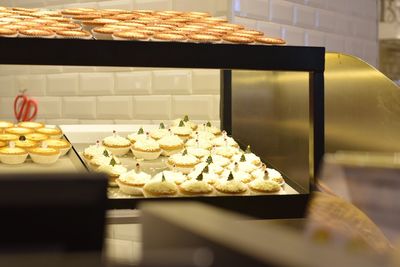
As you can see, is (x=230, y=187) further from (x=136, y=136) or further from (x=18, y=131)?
(x=18, y=131)

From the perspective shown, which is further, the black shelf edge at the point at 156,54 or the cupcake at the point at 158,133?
the cupcake at the point at 158,133

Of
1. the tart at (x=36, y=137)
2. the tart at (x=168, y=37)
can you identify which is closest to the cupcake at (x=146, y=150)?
the tart at (x=36, y=137)

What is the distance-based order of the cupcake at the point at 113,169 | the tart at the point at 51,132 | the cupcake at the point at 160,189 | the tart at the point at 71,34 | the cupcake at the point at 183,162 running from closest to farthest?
1. the tart at the point at 71,34
2. the cupcake at the point at 160,189
3. the cupcake at the point at 113,169
4. the cupcake at the point at 183,162
5. the tart at the point at 51,132

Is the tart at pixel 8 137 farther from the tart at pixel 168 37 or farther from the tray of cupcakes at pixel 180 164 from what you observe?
the tart at pixel 168 37

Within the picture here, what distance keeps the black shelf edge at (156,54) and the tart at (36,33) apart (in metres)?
0.07

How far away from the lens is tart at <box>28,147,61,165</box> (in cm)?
222

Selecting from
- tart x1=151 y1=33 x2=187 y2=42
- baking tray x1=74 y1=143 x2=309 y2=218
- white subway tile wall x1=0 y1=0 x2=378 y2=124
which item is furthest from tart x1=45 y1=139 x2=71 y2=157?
white subway tile wall x1=0 y1=0 x2=378 y2=124

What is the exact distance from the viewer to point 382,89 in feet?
7.19

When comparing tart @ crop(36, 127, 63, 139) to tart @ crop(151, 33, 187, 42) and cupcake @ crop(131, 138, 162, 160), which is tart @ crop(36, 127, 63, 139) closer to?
cupcake @ crop(131, 138, 162, 160)

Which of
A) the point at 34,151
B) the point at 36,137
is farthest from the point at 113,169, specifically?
the point at 36,137

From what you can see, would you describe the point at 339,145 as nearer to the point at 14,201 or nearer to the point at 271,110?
the point at 271,110

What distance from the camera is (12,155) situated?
216cm

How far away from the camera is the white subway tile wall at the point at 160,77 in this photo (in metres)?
3.24

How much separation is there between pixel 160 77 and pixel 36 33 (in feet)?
5.30
